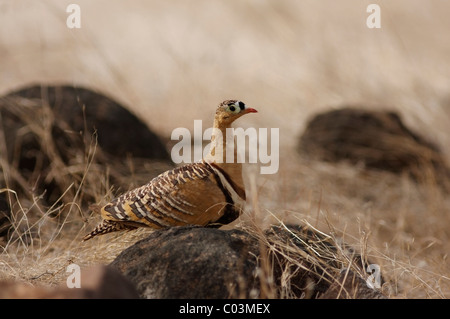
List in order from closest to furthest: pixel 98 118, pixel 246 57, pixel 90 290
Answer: pixel 90 290
pixel 98 118
pixel 246 57

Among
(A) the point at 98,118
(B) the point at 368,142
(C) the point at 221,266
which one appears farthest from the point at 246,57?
(C) the point at 221,266

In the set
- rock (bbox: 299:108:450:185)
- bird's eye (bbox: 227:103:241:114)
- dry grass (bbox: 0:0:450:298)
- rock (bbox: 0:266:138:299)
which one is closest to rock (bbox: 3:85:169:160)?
dry grass (bbox: 0:0:450:298)

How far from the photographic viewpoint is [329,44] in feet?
26.5

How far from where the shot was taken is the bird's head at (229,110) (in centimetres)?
306

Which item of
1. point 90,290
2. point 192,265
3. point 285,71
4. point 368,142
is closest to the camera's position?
point 90,290

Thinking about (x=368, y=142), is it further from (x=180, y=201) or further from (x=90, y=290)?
(x=90, y=290)

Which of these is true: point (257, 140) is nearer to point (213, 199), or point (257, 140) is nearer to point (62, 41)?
point (62, 41)

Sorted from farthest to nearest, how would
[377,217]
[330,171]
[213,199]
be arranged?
1. [330,171]
2. [377,217]
3. [213,199]

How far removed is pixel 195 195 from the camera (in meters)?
3.01

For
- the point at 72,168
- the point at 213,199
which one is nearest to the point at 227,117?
the point at 213,199

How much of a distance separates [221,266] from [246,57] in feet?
24.1
